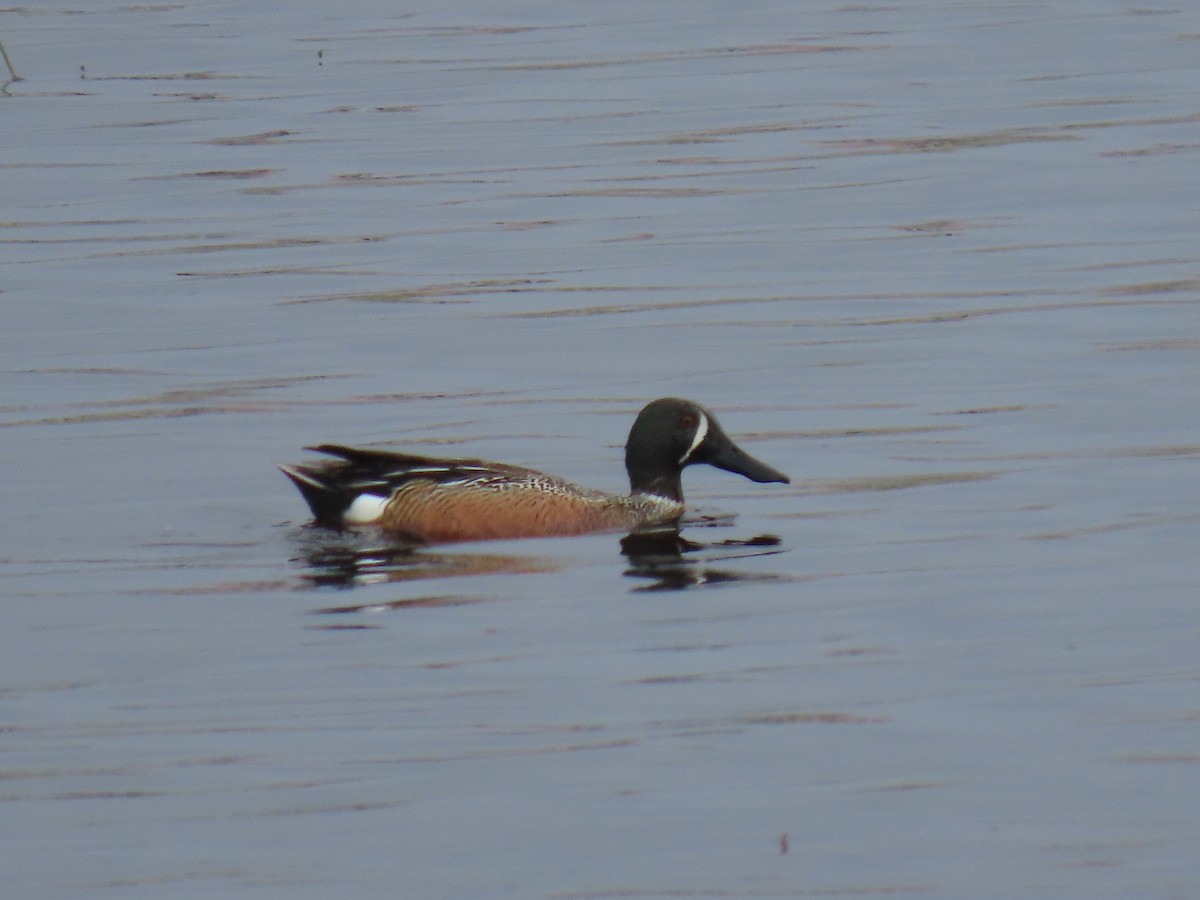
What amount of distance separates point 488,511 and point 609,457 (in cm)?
156

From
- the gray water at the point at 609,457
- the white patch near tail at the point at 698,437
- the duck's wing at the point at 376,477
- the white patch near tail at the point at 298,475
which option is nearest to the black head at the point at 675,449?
the white patch near tail at the point at 698,437

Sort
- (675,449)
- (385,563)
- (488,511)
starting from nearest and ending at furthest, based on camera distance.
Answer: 1. (385,563)
2. (488,511)
3. (675,449)

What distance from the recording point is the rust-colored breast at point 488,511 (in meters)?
10.2

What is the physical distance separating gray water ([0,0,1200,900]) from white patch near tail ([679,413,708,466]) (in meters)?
0.25

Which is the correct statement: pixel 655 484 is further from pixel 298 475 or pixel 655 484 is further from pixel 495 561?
pixel 298 475

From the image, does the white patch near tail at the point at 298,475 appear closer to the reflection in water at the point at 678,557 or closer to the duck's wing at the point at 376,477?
the duck's wing at the point at 376,477

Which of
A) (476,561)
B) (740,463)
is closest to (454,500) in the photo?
(476,561)

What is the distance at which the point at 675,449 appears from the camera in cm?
1084

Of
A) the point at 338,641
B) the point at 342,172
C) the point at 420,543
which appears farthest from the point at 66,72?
the point at 338,641

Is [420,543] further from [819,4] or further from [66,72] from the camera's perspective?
[819,4]

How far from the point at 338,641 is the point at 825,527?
2.45 meters

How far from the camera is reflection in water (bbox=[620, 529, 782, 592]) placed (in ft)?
30.4

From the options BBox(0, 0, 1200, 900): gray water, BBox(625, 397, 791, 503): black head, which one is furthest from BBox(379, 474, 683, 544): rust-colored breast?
BBox(625, 397, 791, 503): black head

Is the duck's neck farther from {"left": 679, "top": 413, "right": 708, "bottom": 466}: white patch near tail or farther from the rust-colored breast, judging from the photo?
the rust-colored breast
